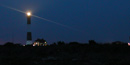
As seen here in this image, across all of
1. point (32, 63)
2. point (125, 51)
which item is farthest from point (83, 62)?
point (125, 51)

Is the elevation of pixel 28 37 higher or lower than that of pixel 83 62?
higher

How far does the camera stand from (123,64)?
13266mm

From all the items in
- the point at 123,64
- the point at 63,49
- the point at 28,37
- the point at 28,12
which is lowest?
the point at 123,64

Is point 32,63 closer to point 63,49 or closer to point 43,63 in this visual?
point 43,63

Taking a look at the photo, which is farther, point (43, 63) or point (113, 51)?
point (113, 51)

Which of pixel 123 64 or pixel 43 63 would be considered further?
pixel 43 63

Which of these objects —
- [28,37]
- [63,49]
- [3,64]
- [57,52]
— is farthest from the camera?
→ [28,37]

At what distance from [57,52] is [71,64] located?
21.9 ft

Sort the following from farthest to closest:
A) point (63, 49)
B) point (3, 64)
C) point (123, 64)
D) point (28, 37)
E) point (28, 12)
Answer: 1. point (28, 12)
2. point (28, 37)
3. point (63, 49)
4. point (3, 64)
5. point (123, 64)

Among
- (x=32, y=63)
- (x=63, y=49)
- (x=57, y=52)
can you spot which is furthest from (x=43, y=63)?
(x=63, y=49)

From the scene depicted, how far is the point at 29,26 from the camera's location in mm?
40938

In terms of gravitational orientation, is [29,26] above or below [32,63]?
above

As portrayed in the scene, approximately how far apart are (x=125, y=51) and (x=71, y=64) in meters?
8.98

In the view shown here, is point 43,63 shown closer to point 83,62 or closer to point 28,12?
point 83,62
